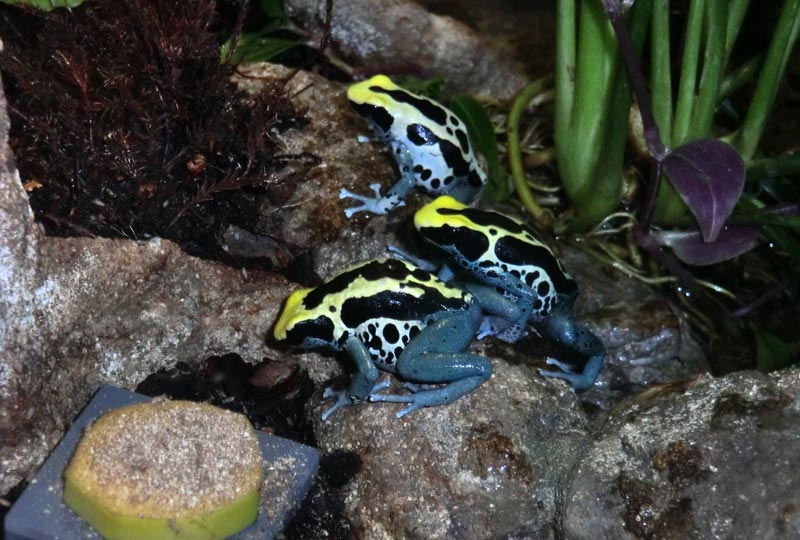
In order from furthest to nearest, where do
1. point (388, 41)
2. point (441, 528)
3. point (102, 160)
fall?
point (388, 41) → point (102, 160) → point (441, 528)

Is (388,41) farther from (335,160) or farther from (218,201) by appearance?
(218,201)

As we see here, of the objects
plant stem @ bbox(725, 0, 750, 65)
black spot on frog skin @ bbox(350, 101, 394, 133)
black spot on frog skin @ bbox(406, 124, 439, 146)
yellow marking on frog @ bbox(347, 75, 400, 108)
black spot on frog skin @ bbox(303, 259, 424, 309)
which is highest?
plant stem @ bbox(725, 0, 750, 65)

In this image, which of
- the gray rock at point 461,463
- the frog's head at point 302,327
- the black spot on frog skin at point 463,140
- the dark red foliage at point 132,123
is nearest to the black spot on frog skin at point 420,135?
the black spot on frog skin at point 463,140

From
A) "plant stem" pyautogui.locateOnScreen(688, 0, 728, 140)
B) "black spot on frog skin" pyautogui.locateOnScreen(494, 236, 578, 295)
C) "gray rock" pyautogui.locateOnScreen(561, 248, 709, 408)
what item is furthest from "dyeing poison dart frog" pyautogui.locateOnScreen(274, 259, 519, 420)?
"plant stem" pyautogui.locateOnScreen(688, 0, 728, 140)

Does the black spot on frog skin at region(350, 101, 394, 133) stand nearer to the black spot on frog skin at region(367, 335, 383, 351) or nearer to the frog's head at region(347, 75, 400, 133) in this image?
the frog's head at region(347, 75, 400, 133)

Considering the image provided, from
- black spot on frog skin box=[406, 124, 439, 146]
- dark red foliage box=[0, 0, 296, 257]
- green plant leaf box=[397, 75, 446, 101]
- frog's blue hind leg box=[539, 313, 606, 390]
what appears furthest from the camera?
green plant leaf box=[397, 75, 446, 101]

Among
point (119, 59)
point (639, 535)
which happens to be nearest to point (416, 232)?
point (119, 59)

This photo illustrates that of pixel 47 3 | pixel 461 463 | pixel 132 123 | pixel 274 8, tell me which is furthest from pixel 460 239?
pixel 47 3

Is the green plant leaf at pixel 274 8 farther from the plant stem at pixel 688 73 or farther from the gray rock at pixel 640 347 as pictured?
the gray rock at pixel 640 347
